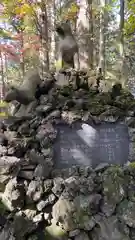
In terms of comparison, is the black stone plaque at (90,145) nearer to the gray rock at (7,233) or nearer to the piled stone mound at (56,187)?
the piled stone mound at (56,187)

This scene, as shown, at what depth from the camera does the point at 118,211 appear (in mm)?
3314

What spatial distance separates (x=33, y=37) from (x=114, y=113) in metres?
6.80

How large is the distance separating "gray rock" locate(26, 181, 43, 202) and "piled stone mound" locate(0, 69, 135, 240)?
0.01 m

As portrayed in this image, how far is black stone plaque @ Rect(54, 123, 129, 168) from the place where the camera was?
3.75m

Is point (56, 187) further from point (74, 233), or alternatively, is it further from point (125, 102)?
point (125, 102)

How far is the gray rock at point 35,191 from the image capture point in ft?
11.1

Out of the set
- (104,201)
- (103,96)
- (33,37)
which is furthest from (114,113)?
(33,37)

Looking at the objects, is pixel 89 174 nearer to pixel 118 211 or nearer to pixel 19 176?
pixel 118 211

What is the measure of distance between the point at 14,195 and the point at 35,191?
0.33 meters

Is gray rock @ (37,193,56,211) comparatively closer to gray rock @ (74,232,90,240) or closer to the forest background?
gray rock @ (74,232,90,240)

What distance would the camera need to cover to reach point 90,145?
12.3ft

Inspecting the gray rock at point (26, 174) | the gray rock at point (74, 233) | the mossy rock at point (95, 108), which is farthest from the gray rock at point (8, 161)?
the mossy rock at point (95, 108)

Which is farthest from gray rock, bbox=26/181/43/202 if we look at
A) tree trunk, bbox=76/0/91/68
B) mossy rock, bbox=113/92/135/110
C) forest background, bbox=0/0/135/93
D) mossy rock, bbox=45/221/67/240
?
tree trunk, bbox=76/0/91/68

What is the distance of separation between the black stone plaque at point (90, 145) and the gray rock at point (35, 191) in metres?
0.50
